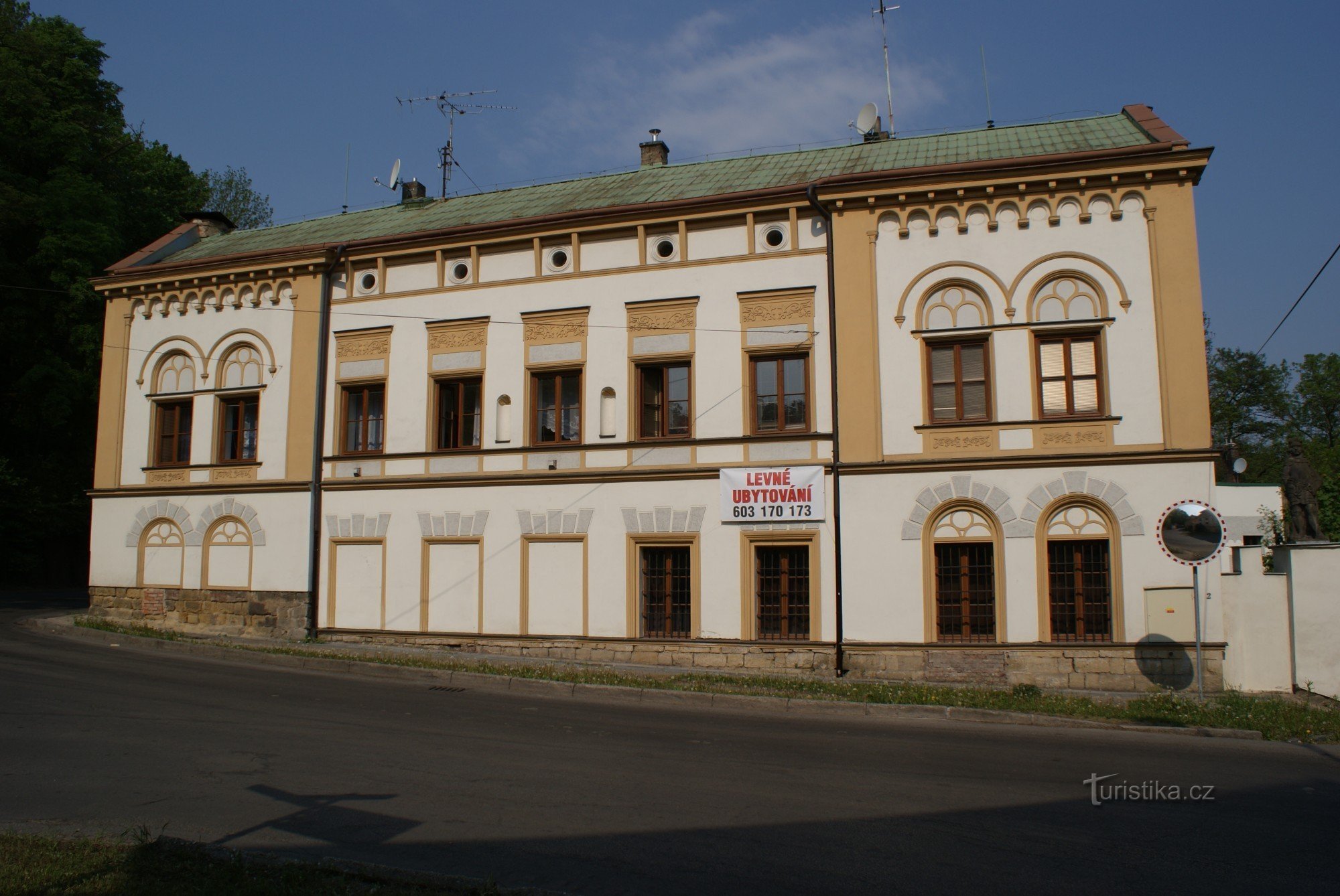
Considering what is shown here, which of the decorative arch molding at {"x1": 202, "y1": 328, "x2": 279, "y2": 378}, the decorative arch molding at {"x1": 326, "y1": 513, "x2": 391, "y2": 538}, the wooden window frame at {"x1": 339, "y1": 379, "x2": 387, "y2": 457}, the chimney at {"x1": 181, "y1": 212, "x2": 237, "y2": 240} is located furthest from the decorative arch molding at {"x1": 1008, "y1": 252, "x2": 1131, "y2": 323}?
the chimney at {"x1": 181, "y1": 212, "x2": 237, "y2": 240}

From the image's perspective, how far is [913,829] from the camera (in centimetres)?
696

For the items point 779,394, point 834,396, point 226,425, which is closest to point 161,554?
point 226,425

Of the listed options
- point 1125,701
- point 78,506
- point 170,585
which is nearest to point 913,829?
point 1125,701

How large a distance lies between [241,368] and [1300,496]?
21242 millimetres

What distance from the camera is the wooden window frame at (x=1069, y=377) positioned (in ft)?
50.6

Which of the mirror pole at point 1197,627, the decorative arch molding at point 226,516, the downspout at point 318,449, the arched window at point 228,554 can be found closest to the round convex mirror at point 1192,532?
the mirror pole at point 1197,627

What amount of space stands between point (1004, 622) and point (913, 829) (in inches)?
359

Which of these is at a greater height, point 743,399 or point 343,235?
point 343,235

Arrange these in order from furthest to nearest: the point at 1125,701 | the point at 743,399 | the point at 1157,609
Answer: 1. the point at 743,399
2. the point at 1157,609
3. the point at 1125,701

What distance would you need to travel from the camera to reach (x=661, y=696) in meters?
13.8

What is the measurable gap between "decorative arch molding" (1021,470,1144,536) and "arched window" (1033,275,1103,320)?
270 centimetres

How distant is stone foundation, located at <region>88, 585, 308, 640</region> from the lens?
19734 millimetres

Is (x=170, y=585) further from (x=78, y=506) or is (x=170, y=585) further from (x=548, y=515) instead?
(x=78, y=506)

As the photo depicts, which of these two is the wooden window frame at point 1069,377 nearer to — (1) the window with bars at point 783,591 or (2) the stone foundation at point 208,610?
(1) the window with bars at point 783,591
